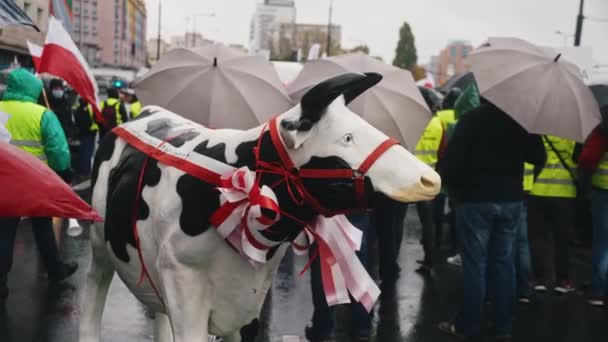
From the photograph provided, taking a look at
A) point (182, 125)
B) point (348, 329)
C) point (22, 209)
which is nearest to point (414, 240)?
point (348, 329)

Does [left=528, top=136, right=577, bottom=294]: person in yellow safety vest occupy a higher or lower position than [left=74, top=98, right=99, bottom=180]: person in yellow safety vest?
higher

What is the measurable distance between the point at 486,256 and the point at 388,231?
1.47m

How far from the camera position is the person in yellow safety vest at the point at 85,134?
1372cm

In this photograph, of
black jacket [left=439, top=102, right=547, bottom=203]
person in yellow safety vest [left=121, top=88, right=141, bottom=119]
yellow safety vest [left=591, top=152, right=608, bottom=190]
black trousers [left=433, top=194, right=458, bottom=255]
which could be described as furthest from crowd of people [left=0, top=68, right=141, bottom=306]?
person in yellow safety vest [left=121, top=88, right=141, bottom=119]

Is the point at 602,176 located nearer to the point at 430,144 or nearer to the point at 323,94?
the point at 430,144

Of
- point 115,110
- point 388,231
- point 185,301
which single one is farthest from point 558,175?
point 115,110

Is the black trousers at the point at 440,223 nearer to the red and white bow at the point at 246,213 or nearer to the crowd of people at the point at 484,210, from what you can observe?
the crowd of people at the point at 484,210

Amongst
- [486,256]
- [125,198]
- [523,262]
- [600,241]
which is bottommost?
[523,262]

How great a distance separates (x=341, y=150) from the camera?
2.83m

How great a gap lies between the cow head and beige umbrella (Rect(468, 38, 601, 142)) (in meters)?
2.52

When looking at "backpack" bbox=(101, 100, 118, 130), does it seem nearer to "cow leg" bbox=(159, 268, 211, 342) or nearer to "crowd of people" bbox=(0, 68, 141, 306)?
"crowd of people" bbox=(0, 68, 141, 306)

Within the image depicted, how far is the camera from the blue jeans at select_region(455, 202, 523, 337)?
5.50 metres

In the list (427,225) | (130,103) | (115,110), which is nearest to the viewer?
(427,225)

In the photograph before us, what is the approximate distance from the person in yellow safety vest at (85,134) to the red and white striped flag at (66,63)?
27.7 feet
